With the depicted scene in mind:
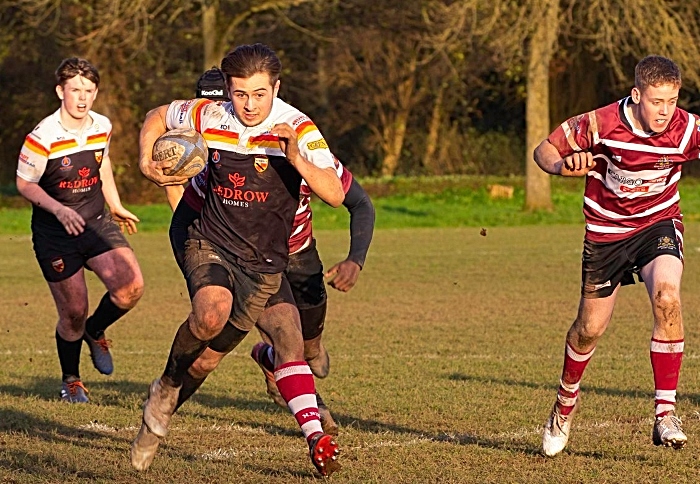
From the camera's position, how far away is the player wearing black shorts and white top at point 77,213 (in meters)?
8.52

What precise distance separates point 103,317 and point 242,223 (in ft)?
10.6

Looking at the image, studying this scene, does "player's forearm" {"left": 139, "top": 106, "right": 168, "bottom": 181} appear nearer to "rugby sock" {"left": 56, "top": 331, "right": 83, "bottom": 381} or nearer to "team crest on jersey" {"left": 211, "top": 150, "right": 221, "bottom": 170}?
"team crest on jersey" {"left": 211, "top": 150, "right": 221, "bottom": 170}

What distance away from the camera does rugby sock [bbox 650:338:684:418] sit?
6297 millimetres

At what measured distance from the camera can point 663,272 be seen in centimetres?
636

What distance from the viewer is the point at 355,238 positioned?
6.48 m

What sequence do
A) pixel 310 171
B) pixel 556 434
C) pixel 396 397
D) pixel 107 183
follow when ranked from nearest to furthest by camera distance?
pixel 310 171 → pixel 556 434 → pixel 396 397 → pixel 107 183

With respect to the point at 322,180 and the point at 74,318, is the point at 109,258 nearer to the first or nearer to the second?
the point at 74,318

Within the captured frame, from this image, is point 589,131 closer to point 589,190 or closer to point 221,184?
point 589,190

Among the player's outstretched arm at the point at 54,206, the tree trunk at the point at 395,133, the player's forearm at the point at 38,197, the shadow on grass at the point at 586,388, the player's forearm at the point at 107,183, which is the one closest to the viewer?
the shadow on grass at the point at 586,388

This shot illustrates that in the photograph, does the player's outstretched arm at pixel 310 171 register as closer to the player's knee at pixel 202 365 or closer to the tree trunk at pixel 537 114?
the player's knee at pixel 202 365

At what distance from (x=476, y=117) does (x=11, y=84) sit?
1397 centimetres

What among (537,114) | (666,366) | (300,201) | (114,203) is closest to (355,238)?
(300,201)

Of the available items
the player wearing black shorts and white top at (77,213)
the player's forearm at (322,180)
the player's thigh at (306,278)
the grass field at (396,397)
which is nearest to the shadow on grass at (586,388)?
the grass field at (396,397)

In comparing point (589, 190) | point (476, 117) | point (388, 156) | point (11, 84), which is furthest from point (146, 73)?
point (589, 190)
